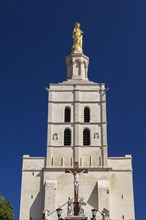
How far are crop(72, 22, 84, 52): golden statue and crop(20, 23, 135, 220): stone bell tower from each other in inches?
204

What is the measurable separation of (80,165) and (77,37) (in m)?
16.8

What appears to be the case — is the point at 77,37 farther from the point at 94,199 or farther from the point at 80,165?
the point at 94,199

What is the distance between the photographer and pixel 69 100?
44.4 m

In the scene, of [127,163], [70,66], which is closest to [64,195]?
[127,163]

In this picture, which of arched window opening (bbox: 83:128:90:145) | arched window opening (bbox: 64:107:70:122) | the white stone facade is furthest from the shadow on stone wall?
arched window opening (bbox: 64:107:70:122)

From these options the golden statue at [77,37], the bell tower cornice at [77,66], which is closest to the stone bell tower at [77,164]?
the bell tower cornice at [77,66]

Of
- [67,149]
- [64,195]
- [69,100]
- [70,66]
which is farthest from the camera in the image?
[70,66]

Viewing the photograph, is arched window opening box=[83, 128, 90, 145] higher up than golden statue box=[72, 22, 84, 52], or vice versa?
golden statue box=[72, 22, 84, 52]

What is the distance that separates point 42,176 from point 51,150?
8.90 feet

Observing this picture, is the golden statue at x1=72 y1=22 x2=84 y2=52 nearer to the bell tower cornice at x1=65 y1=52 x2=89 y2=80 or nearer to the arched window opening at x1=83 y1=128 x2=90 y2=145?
the bell tower cornice at x1=65 y1=52 x2=89 y2=80

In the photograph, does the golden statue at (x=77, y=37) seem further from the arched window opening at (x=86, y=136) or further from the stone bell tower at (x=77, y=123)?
the arched window opening at (x=86, y=136)

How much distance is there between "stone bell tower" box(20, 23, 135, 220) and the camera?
127ft

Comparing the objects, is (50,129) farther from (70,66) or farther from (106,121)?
(70,66)

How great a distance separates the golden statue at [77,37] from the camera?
162 ft
